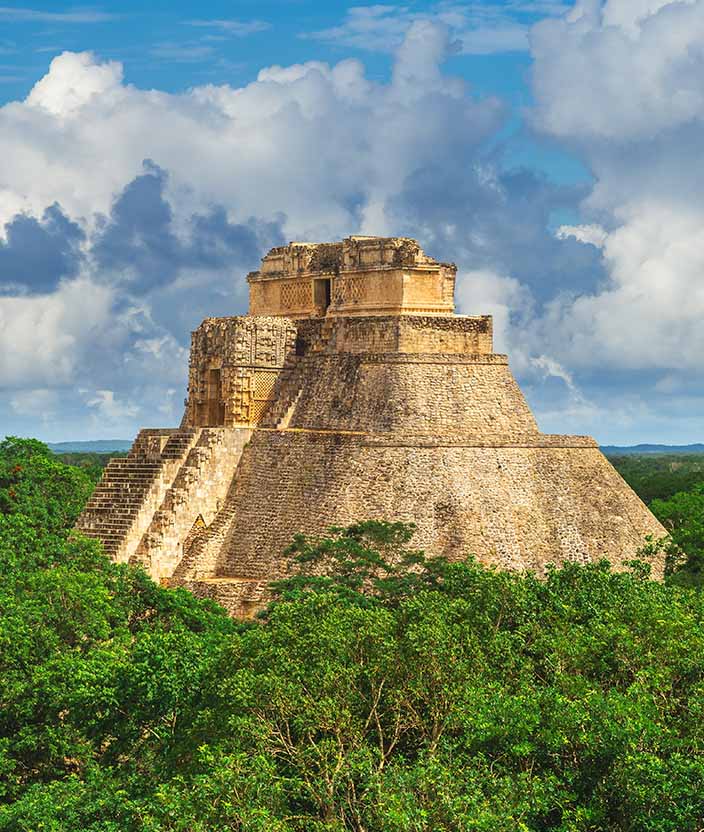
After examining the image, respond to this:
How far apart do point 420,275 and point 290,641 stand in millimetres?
16513

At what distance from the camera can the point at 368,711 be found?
2334cm

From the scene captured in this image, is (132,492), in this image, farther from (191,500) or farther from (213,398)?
(213,398)

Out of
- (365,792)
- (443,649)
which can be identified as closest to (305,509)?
(443,649)

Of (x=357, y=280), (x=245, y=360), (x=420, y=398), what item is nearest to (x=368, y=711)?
(x=420, y=398)

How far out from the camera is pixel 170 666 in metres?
26.0

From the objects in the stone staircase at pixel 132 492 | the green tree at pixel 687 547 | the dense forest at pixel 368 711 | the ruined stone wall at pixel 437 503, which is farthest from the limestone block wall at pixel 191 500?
the green tree at pixel 687 547

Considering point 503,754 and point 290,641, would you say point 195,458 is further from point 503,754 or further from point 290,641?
point 503,754

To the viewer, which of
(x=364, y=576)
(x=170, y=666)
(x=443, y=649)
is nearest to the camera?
(x=443, y=649)

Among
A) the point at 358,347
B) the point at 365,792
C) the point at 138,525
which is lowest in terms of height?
the point at 365,792

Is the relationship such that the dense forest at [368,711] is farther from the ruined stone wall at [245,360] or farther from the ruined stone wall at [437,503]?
the ruined stone wall at [245,360]

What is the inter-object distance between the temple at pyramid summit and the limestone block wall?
37 mm

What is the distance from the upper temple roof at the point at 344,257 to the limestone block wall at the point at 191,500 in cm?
527

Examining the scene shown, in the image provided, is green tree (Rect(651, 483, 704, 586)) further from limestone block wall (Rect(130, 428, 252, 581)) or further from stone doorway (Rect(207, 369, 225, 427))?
stone doorway (Rect(207, 369, 225, 427))

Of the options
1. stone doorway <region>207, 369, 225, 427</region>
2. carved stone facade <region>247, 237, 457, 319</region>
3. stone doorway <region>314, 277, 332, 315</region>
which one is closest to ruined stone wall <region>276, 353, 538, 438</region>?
carved stone facade <region>247, 237, 457, 319</region>
